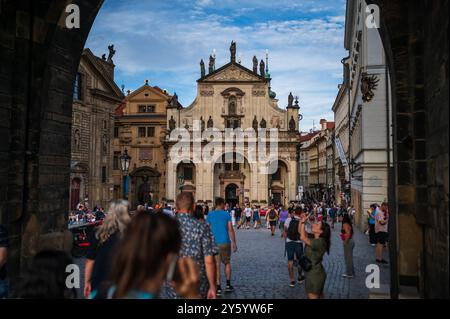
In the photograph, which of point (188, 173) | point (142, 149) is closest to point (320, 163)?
point (188, 173)

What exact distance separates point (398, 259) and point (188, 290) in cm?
478

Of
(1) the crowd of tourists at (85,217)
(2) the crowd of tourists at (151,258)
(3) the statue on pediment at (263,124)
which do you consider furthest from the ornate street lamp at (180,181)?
(2) the crowd of tourists at (151,258)

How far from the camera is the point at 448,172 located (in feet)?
16.2

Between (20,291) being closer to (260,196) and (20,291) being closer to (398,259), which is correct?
(398,259)

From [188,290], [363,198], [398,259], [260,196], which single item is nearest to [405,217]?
[398,259]

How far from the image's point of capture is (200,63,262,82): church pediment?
5231 cm

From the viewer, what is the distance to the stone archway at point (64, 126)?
648 cm

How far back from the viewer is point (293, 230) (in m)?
10.3

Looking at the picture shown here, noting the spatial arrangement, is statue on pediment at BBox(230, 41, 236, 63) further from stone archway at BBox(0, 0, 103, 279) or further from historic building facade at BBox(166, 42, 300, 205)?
stone archway at BBox(0, 0, 103, 279)

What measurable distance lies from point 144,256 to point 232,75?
5094cm

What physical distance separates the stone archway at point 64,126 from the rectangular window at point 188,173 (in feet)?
145

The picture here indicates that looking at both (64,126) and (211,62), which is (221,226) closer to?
(64,126)

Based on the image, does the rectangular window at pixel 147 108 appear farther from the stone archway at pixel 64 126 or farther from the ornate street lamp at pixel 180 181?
the stone archway at pixel 64 126

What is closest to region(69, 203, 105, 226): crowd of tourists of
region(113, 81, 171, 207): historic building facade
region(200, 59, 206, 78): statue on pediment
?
region(113, 81, 171, 207): historic building facade
